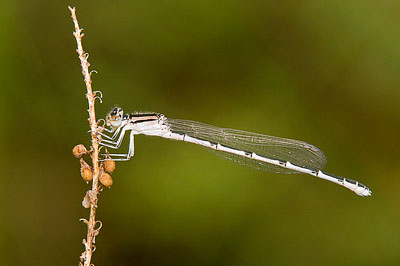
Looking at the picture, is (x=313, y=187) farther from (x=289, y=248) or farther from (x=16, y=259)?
(x=16, y=259)

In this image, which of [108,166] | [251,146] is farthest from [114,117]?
[251,146]

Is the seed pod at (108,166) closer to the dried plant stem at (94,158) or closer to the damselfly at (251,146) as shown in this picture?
the dried plant stem at (94,158)

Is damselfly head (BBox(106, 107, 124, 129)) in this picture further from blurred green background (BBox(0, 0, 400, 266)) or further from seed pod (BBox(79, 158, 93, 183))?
seed pod (BBox(79, 158, 93, 183))

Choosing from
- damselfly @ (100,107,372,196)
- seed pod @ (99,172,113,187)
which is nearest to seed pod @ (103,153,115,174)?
seed pod @ (99,172,113,187)

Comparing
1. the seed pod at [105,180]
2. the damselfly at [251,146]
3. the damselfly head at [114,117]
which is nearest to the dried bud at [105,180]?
the seed pod at [105,180]

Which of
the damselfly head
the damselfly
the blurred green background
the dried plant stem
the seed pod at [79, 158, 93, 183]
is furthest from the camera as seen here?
the damselfly

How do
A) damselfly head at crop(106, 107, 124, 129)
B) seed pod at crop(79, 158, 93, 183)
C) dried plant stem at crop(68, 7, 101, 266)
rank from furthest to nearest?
damselfly head at crop(106, 107, 124, 129) < seed pod at crop(79, 158, 93, 183) < dried plant stem at crop(68, 7, 101, 266)

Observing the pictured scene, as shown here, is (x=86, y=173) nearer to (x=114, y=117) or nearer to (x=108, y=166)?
(x=108, y=166)
